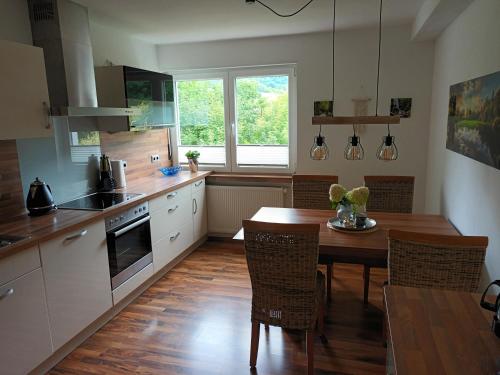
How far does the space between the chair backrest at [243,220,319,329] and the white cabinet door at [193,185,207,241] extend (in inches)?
85.7

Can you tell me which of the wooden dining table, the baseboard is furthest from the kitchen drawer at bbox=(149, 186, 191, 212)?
the wooden dining table

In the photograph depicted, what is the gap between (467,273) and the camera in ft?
5.95

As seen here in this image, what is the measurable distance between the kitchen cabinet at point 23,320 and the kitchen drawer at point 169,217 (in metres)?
1.27

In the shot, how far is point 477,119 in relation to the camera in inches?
84.1

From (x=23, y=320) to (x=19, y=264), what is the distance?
0.34 m

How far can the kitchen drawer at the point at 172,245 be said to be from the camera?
3.46 m

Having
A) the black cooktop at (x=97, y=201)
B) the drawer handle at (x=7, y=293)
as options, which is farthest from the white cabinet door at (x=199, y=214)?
the drawer handle at (x=7, y=293)

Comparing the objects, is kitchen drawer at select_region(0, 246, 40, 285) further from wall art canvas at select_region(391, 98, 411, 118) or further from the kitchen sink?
wall art canvas at select_region(391, 98, 411, 118)

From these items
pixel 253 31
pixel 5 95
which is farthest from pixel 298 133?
pixel 5 95

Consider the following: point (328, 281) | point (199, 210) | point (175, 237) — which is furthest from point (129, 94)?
point (328, 281)

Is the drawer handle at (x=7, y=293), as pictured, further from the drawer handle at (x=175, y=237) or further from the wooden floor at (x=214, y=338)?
the drawer handle at (x=175, y=237)

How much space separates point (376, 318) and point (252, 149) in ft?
8.19

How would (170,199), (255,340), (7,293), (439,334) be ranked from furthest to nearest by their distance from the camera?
(170,199)
(255,340)
(7,293)
(439,334)

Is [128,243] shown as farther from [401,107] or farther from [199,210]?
[401,107]
